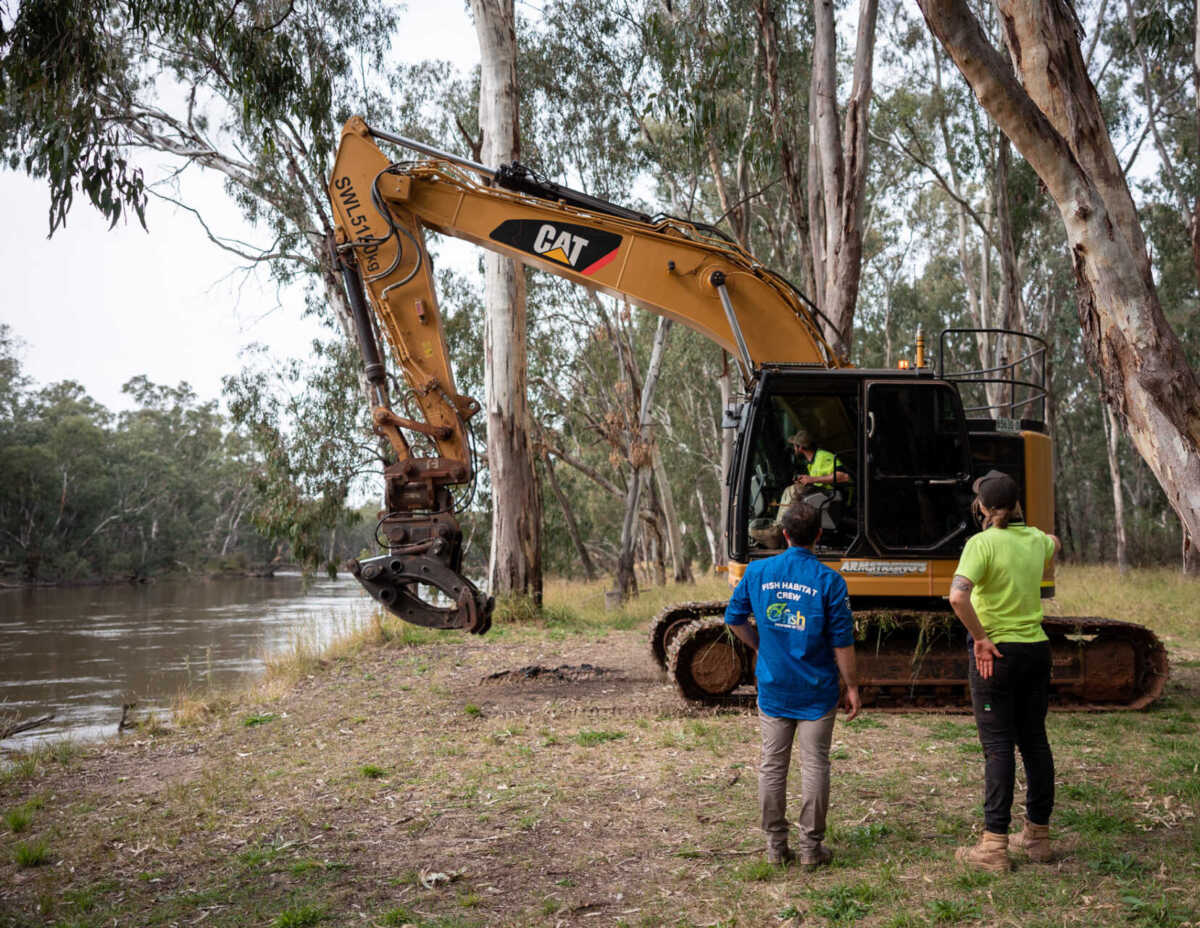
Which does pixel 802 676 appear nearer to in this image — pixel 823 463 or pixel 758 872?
pixel 758 872

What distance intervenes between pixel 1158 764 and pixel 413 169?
656cm

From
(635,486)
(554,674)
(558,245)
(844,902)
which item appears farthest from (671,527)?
(844,902)

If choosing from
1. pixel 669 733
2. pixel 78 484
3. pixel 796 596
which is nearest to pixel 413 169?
Result: pixel 669 733

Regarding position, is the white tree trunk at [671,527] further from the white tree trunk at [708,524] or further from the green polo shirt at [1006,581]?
the green polo shirt at [1006,581]

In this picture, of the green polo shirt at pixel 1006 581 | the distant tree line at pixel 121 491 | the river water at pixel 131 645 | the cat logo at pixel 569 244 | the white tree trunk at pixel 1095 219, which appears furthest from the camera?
the distant tree line at pixel 121 491

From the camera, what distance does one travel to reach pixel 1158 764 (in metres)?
6.14

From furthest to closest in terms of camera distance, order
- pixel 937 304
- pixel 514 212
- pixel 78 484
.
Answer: pixel 78 484, pixel 937 304, pixel 514 212

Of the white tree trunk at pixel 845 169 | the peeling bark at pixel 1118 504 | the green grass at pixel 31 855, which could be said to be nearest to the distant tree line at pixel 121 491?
the peeling bark at pixel 1118 504

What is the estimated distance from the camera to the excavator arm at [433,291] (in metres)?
7.94

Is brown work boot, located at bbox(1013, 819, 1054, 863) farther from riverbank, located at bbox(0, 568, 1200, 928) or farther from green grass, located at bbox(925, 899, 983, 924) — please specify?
green grass, located at bbox(925, 899, 983, 924)

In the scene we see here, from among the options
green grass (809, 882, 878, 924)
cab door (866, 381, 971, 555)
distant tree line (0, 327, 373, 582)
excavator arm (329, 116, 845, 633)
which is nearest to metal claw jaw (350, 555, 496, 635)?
excavator arm (329, 116, 845, 633)

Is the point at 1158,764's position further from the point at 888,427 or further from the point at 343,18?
the point at 343,18

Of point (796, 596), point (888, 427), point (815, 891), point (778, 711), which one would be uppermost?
point (888, 427)

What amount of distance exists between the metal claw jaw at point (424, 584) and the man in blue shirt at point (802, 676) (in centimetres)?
357
